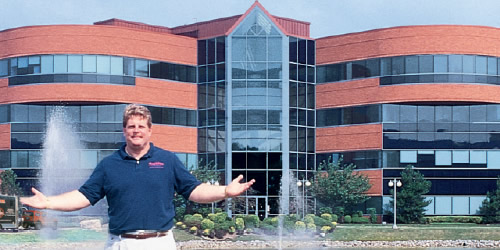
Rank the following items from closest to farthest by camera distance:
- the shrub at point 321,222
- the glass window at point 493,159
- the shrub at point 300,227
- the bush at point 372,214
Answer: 1. the shrub at point 300,227
2. the shrub at point 321,222
3. the bush at point 372,214
4. the glass window at point 493,159

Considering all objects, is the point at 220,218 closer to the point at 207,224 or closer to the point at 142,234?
the point at 207,224

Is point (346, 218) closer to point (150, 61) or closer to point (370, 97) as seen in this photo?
point (370, 97)

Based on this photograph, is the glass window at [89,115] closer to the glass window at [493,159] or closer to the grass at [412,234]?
the grass at [412,234]

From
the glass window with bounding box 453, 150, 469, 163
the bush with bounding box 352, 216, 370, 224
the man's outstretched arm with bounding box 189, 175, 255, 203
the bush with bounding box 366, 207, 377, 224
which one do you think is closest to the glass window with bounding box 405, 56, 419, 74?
the glass window with bounding box 453, 150, 469, 163

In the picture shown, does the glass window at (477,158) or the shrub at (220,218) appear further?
the glass window at (477,158)

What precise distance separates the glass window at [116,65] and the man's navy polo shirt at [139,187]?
5832cm

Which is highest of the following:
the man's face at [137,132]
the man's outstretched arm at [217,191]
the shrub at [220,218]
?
the man's face at [137,132]

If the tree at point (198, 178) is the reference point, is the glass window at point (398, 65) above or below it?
above

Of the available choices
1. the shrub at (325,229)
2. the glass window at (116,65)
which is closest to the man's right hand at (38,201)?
the shrub at (325,229)

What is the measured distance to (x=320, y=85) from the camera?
7031cm

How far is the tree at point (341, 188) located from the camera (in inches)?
2559

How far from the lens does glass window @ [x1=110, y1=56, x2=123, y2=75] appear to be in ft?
217

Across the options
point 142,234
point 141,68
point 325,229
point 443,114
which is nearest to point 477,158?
point 443,114

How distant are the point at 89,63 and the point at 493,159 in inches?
1075
